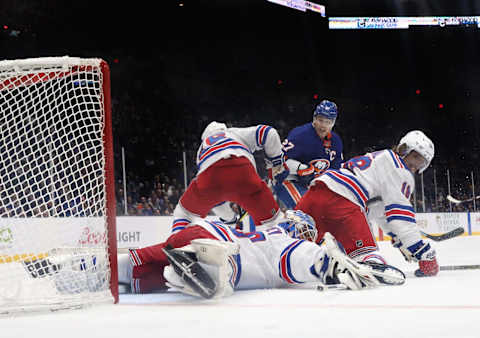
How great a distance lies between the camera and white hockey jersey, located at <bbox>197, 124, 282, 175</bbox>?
2.64 meters

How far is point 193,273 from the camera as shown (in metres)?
1.66

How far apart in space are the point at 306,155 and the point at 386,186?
0.89m

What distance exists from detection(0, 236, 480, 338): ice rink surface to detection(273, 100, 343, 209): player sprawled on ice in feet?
4.66

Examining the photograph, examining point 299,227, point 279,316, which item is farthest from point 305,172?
point 279,316

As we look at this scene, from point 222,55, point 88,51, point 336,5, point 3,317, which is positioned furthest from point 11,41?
point 3,317

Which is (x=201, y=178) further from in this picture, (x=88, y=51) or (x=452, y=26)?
(x=452, y=26)

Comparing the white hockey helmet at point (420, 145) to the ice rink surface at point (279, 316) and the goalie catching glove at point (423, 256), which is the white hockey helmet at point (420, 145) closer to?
the goalie catching glove at point (423, 256)

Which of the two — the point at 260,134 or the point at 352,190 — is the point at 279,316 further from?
the point at 260,134

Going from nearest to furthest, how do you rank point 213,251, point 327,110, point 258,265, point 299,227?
1. point 213,251
2. point 258,265
3. point 299,227
4. point 327,110

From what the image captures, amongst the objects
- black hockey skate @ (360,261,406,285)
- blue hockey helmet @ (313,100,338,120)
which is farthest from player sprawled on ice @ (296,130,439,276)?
blue hockey helmet @ (313,100,338,120)

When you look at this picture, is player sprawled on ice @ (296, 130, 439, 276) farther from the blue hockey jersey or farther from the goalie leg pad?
the goalie leg pad

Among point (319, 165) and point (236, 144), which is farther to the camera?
point (319, 165)

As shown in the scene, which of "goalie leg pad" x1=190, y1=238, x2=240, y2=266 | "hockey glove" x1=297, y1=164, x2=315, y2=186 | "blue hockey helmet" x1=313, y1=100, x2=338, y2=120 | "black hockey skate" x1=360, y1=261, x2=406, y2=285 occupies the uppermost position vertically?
"blue hockey helmet" x1=313, y1=100, x2=338, y2=120

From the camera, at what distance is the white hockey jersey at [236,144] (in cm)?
264
